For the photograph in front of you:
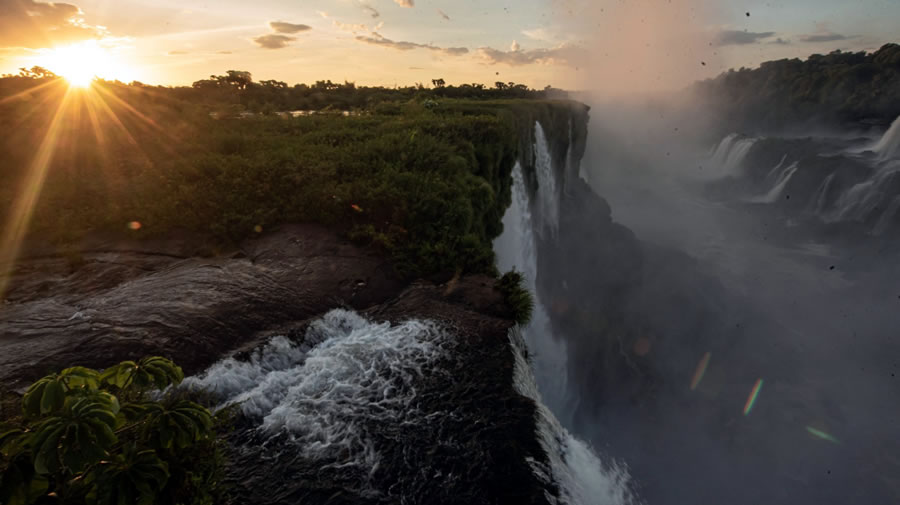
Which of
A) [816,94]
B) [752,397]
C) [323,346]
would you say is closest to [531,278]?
[752,397]

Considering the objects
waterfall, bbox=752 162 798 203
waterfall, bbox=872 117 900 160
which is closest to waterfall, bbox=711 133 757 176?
waterfall, bbox=752 162 798 203

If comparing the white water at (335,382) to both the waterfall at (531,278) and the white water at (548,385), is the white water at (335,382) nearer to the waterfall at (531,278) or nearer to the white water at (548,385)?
the white water at (548,385)

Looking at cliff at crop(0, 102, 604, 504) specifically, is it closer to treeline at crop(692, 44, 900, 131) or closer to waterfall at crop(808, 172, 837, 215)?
waterfall at crop(808, 172, 837, 215)

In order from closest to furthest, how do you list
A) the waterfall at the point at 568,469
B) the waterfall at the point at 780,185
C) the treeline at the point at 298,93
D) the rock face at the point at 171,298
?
the waterfall at the point at 568,469 → the rock face at the point at 171,298 → the treeline at the point at 298,93 → the waterfall at the point at 780,185

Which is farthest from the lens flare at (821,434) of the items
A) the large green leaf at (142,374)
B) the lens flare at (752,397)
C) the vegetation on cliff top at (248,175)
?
the large green leaf at (142,374)

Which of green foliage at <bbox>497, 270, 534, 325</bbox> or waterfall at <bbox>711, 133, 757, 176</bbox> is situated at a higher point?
green foliage at <bbox>497, 270, 534, 325</bbox>

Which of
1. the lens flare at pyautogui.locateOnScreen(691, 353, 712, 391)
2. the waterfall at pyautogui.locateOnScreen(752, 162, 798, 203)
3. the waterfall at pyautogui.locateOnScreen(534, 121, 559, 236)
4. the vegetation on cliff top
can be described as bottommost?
the lens flare at pyautogui.locateOnScreen(691, 353, 712, 391)
